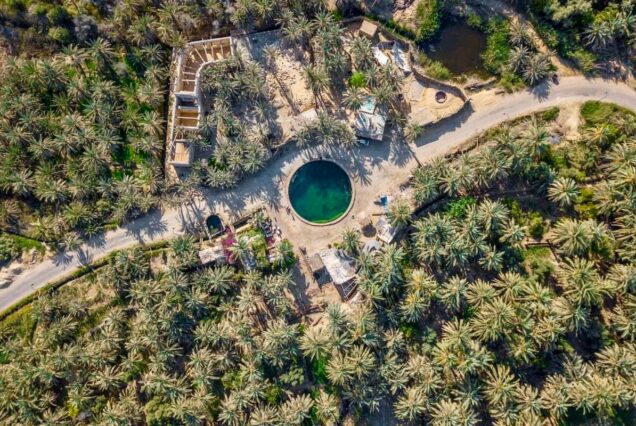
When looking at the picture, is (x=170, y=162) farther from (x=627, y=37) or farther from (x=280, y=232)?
Answer: (x=627, y=37)

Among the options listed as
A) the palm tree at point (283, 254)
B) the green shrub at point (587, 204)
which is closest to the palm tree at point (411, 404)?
the palm tree at point (283, 254)

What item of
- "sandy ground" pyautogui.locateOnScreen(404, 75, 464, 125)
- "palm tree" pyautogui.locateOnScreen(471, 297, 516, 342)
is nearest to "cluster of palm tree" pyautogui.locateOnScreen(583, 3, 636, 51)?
"sandy ground" pyautogui.locateOnScreen(404, 75, 464, 125)

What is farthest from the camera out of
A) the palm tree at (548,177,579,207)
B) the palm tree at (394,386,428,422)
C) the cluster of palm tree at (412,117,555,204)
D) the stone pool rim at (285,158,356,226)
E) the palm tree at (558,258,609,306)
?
the stone pool rim at (285,158,356,226)

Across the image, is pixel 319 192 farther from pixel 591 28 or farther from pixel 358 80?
pixel 591 28

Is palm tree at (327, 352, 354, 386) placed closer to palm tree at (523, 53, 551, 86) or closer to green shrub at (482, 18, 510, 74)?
green shrub at (482, 18, 510, 74)

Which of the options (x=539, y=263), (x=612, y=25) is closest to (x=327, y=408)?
(x=539, y=263)

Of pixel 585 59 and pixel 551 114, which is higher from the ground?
pixel 585 59

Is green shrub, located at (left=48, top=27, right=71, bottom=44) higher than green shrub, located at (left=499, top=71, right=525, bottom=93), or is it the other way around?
green shrub, located at (left=499, top=71, right=525, bottom=93)
